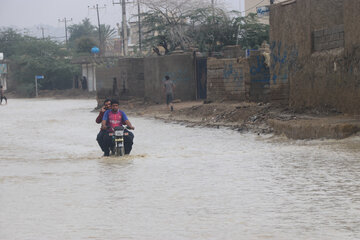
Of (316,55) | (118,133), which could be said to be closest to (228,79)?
(316,55)

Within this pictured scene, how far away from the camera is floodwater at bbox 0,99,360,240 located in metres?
6.71

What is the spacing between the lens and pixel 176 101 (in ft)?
98.2

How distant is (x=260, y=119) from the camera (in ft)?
65.3

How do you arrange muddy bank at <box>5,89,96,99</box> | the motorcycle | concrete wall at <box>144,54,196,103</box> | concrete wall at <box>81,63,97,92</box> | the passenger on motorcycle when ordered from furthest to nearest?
concrete wall at <box>81,63,97,92</box>
muddy bank at <box>5,89,96,99</box>
concrete wall at <box>144,54,196,103</box>
the passenger on motorcycle
the motorcycle

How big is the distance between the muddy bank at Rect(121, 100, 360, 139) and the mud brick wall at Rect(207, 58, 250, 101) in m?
0.54

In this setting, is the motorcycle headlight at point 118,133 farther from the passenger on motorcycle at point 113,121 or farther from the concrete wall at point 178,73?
the concrete wall at point 178,73

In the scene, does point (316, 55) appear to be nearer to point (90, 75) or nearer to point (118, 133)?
point (118, 133)

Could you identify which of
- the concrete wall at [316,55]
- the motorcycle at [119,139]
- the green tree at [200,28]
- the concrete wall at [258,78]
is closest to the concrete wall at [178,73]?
the green tree at [200,28]

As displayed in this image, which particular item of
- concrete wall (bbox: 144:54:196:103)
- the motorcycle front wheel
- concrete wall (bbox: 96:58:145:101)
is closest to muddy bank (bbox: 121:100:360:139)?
concrete wall (bbox: 144:54:196:103)

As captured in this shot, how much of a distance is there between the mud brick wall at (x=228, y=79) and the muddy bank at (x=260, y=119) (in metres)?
0.54

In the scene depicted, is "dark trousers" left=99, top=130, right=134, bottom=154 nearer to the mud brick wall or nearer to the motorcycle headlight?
the motorcycle headlight

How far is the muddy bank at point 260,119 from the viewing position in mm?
14758

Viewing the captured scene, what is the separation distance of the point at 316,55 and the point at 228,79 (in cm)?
687

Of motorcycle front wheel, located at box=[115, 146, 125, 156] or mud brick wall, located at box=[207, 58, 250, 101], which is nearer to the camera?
motorcycle front wheel, located at box=[115, 146, 125, 156]
